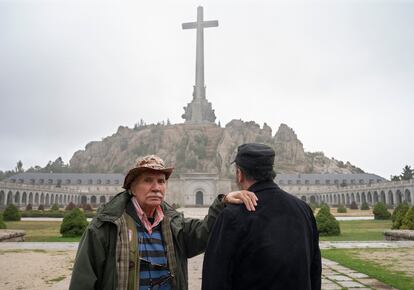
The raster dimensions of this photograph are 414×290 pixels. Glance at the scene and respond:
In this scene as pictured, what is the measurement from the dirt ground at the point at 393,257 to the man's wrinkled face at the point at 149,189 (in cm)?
815

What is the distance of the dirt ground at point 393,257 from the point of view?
9.87 meters

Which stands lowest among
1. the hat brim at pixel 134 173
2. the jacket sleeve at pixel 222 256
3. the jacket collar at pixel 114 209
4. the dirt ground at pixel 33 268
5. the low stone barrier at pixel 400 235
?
the dirt ground at pixel 33 268

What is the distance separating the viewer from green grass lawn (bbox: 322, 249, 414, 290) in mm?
7858

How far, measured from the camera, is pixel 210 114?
124 meters

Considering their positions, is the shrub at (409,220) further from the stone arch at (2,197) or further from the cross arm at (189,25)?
the cross arm at (189,25)

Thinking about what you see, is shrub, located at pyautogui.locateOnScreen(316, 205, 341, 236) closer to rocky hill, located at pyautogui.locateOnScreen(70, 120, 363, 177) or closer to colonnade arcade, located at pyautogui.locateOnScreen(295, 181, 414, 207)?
colonnade arcade, located at pyautogui.locateOnScreen(295, 181, 414, 207)

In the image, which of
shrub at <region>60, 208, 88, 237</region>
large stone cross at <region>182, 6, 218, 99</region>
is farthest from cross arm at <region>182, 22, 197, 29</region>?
shrub at <region>60, 208, 88, 237</region>

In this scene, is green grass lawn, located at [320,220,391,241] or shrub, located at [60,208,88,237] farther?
shrub, located at [60,208,88,237]

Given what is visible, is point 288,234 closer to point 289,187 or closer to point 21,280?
point 21,280

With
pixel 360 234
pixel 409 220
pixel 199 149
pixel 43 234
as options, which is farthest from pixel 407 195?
pixel 199 149

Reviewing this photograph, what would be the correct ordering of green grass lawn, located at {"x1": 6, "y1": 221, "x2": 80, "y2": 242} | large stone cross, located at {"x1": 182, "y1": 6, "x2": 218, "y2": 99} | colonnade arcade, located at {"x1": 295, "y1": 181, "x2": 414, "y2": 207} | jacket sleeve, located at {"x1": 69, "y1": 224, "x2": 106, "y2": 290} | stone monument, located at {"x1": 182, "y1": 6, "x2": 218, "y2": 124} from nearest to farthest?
jacket sleeve, located at {"x1": 69, "y1": 224, "x2": 106, "y2": 290} < green grass lawn, located at {"x1": 6, "y1": 221, "x2": 80, "y2": 242} < colonnade arcade, located at {"x1": 295, "y1": 181, "x2": 414, "y2": 207} < large stone cross, located at {"x1": 182, "y1": 6, "x2": 218, "y2": 99} < stone monument, located at {"x1": 182, "y1": 6, "x2": 218, "y2": 124}

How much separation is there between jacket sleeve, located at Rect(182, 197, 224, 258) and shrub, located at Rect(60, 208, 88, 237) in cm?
1794

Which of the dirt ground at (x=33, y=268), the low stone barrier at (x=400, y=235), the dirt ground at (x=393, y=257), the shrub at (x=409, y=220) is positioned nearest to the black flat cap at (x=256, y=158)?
the dirt ground at (x=33, y=268)

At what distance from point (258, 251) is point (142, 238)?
1068 millimetres
